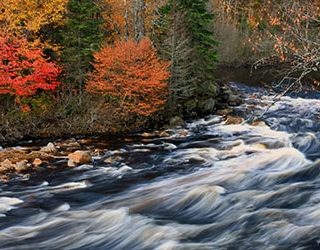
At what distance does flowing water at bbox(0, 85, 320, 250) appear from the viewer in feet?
35.2

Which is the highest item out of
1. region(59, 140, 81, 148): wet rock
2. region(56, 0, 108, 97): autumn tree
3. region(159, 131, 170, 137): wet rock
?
region(56, 0, 108, 97): autumn tree

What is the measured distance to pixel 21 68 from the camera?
64.1 feet

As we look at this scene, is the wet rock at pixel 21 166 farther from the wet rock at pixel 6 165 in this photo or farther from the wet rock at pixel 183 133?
the wet rock at pixel 183 133

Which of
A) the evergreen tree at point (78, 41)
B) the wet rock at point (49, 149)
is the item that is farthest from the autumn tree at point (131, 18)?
the wet rock at point (49, 149)

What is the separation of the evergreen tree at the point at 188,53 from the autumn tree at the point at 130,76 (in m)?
1.96

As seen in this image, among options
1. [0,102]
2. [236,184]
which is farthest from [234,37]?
[236,184]

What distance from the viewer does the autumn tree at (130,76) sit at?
68.9 ft

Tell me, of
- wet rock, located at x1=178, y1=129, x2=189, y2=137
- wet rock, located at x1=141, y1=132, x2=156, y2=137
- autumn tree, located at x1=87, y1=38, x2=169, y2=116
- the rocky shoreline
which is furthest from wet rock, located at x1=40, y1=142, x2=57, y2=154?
wet rock, located at x1=178, y1=129, x2=189, y2=137

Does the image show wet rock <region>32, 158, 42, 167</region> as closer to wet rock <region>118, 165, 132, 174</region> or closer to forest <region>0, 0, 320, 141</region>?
wet rock <region>118, 165, 132, 174</region>

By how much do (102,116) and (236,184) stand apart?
29.9 feet

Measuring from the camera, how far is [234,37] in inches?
1919

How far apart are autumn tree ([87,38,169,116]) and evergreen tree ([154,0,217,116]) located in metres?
1.96

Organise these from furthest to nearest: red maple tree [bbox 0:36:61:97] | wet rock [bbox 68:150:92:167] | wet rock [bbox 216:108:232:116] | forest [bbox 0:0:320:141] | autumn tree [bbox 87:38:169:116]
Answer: wet rock [bbox 216:108:232:116] < autumn tree [bbox 87:38:169:116] < forest [bbox 0:0:320:141] < red maple tree [bbox 0:36:61:97] < wet rock [bbox 68:150:92:167]

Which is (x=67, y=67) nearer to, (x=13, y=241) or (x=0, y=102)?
(x=0, y=102)
